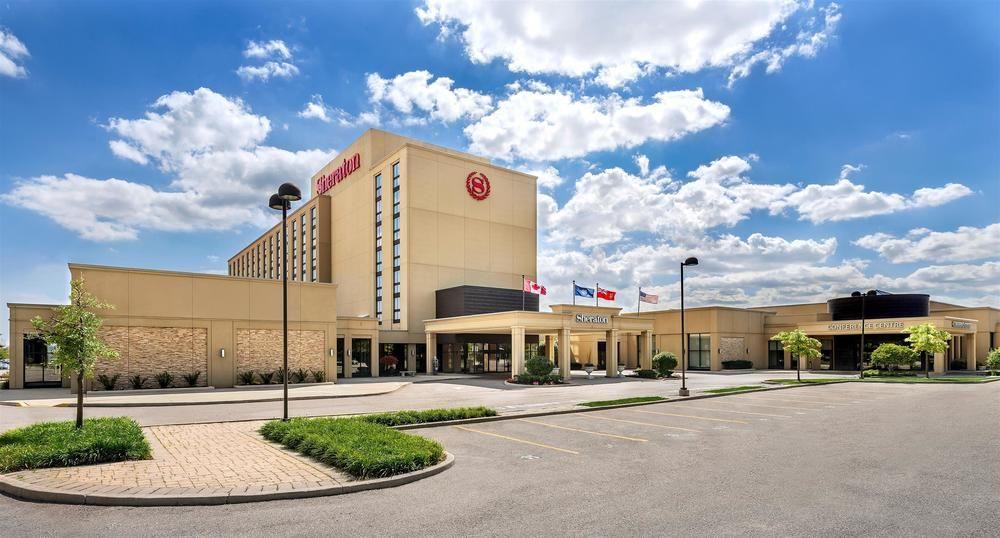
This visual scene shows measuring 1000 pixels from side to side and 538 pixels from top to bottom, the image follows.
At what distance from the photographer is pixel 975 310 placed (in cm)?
6500

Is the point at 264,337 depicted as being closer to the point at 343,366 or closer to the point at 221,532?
the point at 343,366

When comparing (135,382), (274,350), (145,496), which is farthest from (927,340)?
(135,382)

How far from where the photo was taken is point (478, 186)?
64.8m

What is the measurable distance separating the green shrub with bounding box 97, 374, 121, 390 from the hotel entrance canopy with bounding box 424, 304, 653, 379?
82.0 ft

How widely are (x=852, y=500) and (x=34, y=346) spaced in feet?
138

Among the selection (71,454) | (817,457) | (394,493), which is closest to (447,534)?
(394,493)

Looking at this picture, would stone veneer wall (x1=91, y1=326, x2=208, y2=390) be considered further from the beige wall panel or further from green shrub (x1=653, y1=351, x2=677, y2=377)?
green shrub (x1=653, y1=351, x2=677, y2=377)

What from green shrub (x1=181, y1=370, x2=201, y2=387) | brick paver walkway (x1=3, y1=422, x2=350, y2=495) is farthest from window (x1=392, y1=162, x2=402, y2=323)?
brick paver walkway (x1=3, y1=422, x2=350, y2=495)

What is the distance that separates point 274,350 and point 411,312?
68.1 ft

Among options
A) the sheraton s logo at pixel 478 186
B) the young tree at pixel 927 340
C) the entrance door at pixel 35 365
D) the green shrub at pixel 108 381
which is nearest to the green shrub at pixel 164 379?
the green shrub at pixel 108 381

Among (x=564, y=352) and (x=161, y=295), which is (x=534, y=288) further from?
(x=161, y=295)

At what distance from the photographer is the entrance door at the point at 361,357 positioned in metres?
49.5

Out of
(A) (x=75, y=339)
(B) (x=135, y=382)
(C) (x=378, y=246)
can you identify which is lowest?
(B) (x=135, y=382)

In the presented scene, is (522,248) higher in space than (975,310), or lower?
higher
